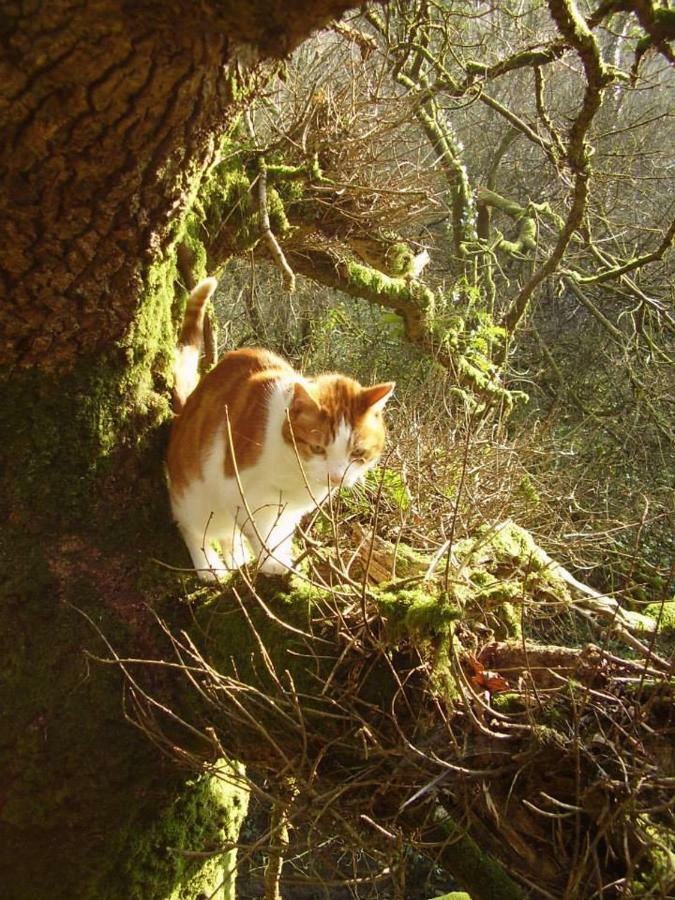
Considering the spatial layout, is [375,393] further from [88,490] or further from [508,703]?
[508,703]

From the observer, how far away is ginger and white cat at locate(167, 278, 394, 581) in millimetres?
2203

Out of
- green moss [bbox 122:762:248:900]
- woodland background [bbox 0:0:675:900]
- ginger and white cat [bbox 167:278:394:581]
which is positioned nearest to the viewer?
woodland background [bbox 0:0:675:900]

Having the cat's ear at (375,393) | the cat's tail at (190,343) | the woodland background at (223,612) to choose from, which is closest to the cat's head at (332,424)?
the cat's ear at (375,393)

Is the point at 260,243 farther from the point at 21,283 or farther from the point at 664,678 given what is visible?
the point at 664,678

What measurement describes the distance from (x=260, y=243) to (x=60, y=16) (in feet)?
6.57

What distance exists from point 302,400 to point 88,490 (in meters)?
0.70

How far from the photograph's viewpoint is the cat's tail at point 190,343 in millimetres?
2434

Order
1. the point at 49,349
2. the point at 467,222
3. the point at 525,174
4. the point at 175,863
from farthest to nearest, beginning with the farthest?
1. the point at 525,174
2. the point at 467,222
3. the point at 175,863
4. the point at 49,349

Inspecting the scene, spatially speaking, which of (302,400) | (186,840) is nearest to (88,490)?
(302,400)

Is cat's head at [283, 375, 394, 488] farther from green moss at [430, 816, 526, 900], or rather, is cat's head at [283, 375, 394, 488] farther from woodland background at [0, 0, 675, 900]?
green moss at [430, 816, 526, 900]

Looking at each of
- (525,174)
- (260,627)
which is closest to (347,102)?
(260,627)

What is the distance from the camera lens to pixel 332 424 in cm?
228

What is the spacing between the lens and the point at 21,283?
1726 millimetres

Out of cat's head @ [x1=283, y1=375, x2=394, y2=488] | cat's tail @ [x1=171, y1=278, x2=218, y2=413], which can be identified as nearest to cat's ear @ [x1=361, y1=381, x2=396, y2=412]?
cat's head @ [x1=283, y1=375, x2=394, y2=488]
